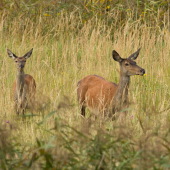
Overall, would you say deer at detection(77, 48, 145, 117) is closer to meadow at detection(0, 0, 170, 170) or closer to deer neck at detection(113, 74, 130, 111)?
deer neck at detection(113, 74, 130, 111)

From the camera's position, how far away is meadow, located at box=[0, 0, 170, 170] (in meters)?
2.50

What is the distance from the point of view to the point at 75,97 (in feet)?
17.4

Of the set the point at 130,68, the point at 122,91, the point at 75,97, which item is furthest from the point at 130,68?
the point at 75,97

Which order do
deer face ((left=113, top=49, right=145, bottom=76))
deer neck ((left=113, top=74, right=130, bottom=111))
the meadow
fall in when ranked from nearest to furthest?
the meadow < deer neck ((left=113, top=74, right=130, bottom=111)) < deer face ((left=113, top=49, right=145, bottom=76))

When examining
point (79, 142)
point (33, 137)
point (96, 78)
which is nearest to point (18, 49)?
point (96, 78)

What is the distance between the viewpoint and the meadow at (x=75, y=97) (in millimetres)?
2500

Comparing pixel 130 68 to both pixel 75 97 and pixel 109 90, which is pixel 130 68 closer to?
pixel 109 90

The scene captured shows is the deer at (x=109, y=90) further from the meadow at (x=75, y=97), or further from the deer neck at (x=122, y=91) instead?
the meadow at (x=75, y=97)

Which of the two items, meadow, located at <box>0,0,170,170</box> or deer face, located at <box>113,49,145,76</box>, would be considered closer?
meadow, located at <box>0,0,170,170</box>

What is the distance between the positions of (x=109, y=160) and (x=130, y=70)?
2630mm

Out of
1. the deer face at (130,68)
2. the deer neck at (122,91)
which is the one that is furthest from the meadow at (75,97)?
the deer face at (130,68)

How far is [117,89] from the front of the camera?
196 inches

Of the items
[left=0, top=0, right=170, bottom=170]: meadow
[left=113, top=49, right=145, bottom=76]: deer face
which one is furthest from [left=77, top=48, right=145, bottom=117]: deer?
[left=0, top=0, right=170, bottom=170]: meadow

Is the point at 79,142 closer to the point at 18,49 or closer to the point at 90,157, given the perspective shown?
the point at 90,157
